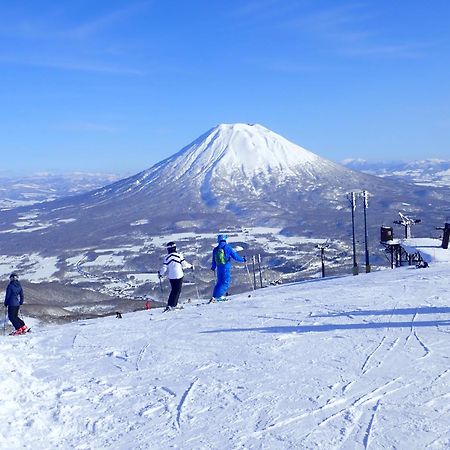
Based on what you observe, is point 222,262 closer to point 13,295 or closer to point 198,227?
point 13,295

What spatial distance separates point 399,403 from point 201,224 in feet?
472

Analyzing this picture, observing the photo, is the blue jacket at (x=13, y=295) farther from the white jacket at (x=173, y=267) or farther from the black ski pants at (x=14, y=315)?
the white jacket at (x=173, y=267)

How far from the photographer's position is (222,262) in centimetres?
1502

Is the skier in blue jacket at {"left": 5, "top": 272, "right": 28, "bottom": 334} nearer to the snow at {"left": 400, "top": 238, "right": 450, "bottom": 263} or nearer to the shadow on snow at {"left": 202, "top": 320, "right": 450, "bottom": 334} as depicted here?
the shadow on snow at {"left": 202, "top": 320, "right": 450, "bottom": 334}

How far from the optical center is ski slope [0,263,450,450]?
228 inches

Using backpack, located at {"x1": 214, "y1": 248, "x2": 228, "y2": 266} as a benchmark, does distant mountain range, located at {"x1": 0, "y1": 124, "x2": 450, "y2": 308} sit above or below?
below

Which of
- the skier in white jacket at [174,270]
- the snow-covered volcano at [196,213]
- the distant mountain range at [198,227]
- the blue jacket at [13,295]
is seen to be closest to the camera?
the blue jacket at [13,295]

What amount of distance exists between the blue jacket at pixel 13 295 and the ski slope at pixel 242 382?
215 centimetres

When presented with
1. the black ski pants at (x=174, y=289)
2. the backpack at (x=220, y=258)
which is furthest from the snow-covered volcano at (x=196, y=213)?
the black ski pants at (x=174, y=289)

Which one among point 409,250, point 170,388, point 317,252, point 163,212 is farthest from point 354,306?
point 163,212

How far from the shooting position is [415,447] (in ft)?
17.1

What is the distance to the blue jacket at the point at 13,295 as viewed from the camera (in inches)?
523

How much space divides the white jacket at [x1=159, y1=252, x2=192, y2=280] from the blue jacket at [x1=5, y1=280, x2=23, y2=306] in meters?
3.30

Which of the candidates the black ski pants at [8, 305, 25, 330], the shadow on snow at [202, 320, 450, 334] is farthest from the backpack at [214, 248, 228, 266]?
the black ski pants at [8, 305, 25, 330]
